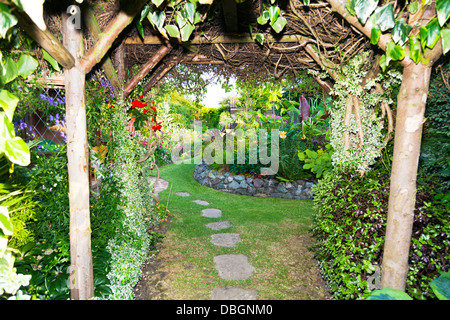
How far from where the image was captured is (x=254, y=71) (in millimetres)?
3744

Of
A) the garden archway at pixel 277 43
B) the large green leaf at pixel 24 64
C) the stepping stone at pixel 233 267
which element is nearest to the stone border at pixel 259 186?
the stepping stone at pixel 233 267

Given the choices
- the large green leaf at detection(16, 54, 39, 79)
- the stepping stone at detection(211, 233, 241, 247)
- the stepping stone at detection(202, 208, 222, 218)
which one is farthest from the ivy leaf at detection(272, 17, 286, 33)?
the stepping stone at detection(202, 208, 222, 218)

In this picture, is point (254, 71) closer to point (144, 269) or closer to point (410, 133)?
point (410, 133)

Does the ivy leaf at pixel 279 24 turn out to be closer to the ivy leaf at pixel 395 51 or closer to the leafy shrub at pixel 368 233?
the ivy leaf at pixel 395 51

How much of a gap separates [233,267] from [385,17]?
2982 millimetres

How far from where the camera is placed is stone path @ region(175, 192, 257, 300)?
2729mm

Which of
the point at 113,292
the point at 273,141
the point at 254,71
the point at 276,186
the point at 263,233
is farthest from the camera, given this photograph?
the point at 273,141

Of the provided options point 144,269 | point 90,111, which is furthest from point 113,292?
point 90,111

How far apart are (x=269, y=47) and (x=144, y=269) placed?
10.2ft

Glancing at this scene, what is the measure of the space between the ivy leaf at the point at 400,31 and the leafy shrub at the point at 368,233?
133cm

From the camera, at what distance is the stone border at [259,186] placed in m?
6.93

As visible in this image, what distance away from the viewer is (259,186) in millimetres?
7176

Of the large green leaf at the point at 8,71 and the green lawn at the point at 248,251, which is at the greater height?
the large green leaf at the point at 8,71

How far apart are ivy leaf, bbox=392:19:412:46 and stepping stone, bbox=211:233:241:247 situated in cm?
329
